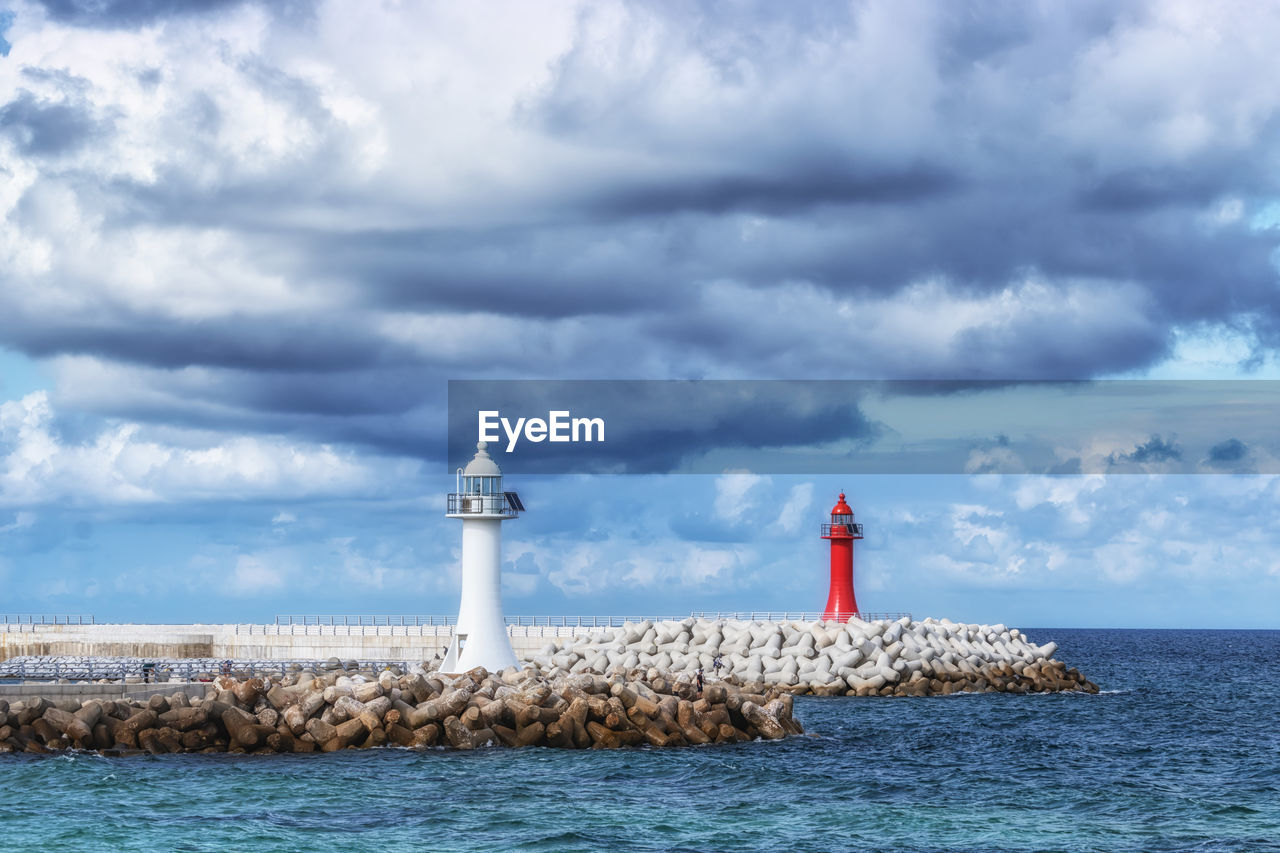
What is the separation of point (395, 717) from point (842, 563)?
843 inches

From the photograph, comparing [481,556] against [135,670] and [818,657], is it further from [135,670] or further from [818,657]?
[818,657]

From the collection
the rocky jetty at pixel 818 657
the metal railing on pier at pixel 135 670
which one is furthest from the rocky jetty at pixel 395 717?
the rocky jetty at pixel 818 657

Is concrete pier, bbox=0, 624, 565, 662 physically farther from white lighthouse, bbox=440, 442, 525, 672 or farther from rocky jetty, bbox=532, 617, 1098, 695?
white lighthouse, bbox=440, 442, 525, 672

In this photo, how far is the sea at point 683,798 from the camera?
59.7 feet

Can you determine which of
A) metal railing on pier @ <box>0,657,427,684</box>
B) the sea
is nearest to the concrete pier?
metal railing on pier @ <box>0,657,427,684</box>

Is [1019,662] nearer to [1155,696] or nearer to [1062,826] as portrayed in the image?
[1155,696]

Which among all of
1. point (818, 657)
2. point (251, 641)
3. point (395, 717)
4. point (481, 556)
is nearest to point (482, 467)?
point (481, 556)

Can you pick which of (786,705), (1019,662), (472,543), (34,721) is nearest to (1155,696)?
(1019,662)

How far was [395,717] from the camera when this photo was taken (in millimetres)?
24016

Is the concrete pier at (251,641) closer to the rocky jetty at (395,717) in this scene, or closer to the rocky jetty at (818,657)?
the rocky jetty at (818,657)

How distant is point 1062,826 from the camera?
19.9 m

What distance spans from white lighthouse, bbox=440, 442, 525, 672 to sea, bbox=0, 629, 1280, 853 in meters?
4.65

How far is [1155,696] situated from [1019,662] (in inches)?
179

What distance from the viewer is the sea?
1819cm
